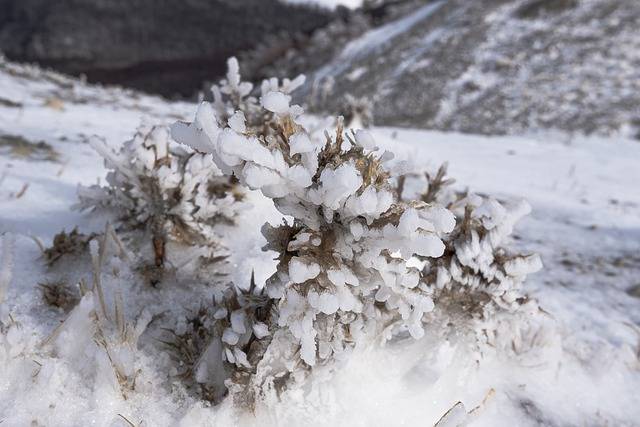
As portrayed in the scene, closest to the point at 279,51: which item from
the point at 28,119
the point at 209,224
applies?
the point at 28,119

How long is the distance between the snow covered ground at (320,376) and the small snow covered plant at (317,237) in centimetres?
16

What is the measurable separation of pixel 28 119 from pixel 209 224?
9.43ft

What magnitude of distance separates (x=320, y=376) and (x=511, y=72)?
57.8 feet

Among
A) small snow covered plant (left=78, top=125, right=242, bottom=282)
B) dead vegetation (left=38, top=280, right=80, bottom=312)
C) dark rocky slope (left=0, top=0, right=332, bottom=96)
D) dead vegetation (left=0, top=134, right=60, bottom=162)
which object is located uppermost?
small snow covered plant (left=78, top=125, right=242, bottom=282)

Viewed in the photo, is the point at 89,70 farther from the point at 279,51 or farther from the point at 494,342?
the point at 494,342

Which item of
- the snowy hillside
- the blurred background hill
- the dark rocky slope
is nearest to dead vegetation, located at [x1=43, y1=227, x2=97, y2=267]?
the blurred background hill

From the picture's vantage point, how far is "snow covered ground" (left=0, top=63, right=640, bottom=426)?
1.32 m

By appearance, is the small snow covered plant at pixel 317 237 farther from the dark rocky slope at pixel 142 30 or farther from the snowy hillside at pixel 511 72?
the dark rocky slope at pixel 142 30

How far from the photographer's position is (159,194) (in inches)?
71.6

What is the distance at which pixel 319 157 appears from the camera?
117cm

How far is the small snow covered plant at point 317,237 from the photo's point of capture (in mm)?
1051

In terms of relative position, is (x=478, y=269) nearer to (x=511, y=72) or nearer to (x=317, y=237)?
(x=317, y=237)

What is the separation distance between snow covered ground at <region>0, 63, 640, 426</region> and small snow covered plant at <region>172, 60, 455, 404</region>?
16 cm

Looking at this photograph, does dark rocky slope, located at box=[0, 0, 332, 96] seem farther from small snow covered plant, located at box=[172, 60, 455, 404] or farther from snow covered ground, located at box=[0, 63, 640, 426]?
small snow covered plant, located at box=[172, 60, 455, 404]
